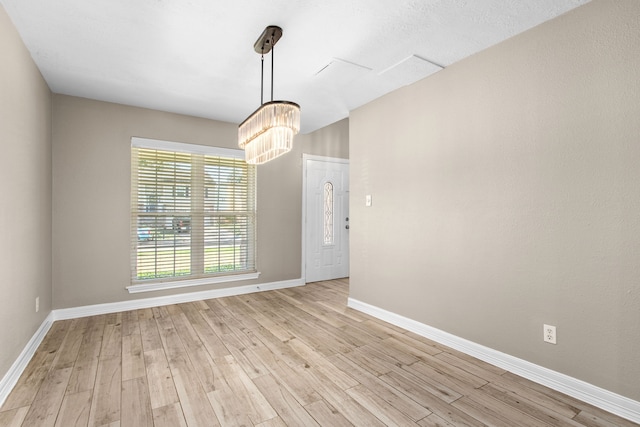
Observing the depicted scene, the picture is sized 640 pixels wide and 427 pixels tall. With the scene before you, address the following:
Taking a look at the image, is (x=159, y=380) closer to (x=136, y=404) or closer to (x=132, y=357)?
(x=136, y=404)

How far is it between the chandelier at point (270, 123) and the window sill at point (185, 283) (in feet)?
7.97

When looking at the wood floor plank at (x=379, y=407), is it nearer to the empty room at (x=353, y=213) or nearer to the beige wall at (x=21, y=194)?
the empty room at (x=353, y=213)

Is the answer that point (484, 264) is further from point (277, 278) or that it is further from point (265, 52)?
point (277, 278)

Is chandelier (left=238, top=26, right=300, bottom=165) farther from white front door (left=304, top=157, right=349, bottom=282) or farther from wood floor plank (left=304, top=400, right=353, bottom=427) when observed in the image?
white front door (left=304, top=157, right=349, bottom=282)

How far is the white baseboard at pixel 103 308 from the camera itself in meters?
2.17

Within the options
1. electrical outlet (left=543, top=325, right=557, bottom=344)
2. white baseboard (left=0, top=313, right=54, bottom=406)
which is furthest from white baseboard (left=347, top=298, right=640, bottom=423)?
white baseboard (left=0, top=313, right=54, bottom=406)

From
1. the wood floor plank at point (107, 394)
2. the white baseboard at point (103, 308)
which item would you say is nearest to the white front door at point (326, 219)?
the white baseboard at point (103, 308)

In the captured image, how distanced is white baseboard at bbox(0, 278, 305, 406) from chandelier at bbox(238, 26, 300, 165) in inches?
89.7

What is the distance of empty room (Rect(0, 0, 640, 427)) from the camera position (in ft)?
6.25

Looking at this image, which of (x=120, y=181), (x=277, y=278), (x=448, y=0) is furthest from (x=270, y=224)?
(x=448, y=0)

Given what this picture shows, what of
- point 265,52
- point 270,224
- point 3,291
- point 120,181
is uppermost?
point 265,52

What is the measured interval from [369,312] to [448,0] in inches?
118

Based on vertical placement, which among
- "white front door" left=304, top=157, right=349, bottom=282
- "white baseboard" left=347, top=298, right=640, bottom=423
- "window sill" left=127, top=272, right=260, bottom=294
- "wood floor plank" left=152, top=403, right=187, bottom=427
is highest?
"white front door" left=304, top=157, right=349, bottom=282

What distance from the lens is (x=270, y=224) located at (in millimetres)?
4812
